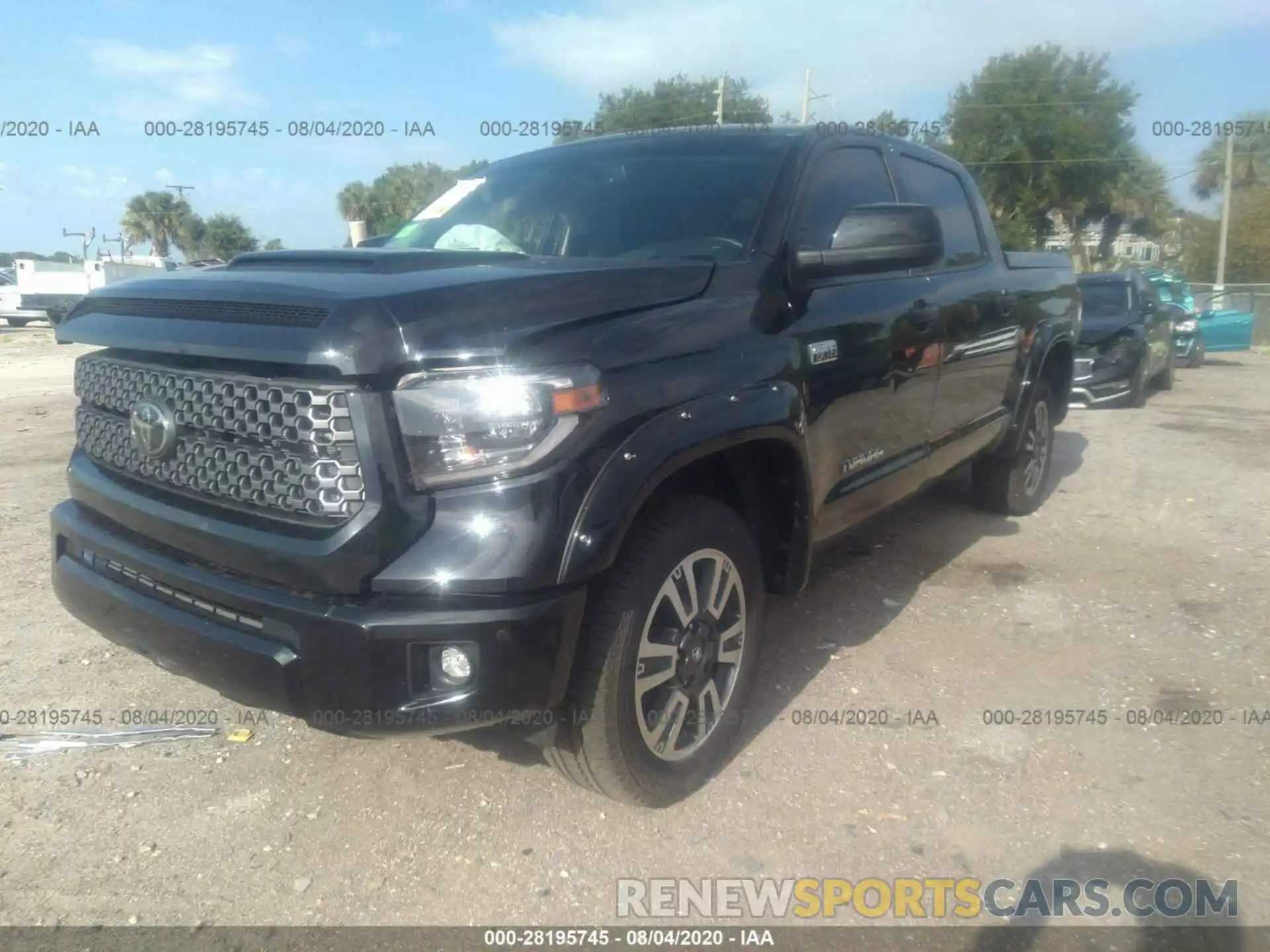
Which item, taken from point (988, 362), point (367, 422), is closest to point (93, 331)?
point (367, 422)

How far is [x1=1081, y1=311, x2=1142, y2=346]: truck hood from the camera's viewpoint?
36.0ft

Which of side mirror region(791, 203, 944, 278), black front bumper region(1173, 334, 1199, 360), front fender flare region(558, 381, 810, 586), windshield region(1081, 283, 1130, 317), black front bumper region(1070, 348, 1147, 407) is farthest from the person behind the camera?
black front bumper region(1173, 334, 1199, 360)

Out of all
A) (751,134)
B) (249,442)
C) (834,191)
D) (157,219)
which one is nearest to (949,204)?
(834,191)

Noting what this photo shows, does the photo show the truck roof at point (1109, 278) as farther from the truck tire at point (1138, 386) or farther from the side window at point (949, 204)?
the side window at point (949, 204)

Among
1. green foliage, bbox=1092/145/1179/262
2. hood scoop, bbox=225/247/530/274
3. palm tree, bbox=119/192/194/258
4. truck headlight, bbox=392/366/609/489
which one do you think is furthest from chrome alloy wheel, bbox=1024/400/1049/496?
palm tree, bbox=119/192/194/258

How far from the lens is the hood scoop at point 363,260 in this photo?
2.69 meters

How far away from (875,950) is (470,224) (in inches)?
114

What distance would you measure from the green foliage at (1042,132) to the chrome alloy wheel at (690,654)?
29319 millimetres

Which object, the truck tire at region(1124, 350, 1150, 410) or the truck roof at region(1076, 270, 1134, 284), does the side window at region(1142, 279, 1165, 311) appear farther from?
the truck tire at region(1124, 350, 1150, 410)

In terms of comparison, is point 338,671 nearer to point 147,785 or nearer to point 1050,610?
point 147,785

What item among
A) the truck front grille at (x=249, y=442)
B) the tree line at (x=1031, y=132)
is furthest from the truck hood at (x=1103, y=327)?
the tree line at (x=1031, y=132)

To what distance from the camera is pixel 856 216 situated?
3.12 meters

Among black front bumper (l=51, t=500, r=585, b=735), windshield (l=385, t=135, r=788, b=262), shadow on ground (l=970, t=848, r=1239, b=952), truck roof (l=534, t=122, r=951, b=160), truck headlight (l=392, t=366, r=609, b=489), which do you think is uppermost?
truck roof (l=534, t=122, r=951, b=160)

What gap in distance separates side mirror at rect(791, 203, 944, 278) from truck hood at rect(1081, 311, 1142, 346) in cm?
883
